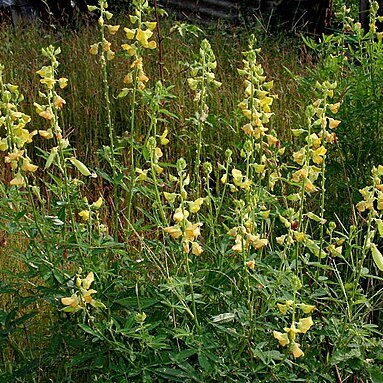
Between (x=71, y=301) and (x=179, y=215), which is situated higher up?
(x=179, y=215)

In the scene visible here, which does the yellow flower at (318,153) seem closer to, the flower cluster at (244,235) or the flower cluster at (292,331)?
the flower cluster at (244,235)

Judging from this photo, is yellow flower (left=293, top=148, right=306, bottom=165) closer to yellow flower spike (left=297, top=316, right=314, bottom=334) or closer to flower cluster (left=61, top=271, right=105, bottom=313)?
yellow flower spike (left=297, top=316, right=314, bottom=334)

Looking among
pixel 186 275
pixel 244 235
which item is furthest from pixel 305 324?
pixel 186 275

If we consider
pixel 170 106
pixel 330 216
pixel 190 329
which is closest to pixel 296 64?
pixel 170 106

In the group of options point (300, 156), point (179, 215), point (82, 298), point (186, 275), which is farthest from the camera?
point (186, 275)

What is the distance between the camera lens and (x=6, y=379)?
8.01ft

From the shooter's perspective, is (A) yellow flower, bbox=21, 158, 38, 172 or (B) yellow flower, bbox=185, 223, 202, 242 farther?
(A) yellow flower, bbox=21, 158, 38, 172

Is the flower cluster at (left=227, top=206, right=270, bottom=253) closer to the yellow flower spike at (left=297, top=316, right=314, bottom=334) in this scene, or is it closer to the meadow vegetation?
the meadow vegetation

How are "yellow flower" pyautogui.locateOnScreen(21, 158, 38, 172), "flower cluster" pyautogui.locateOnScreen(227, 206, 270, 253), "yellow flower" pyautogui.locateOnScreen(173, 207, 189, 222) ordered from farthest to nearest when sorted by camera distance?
"yellow flower" pyautogui.locateOnScreen(21, 158, 38, 172) < "flower cluster" pyautogui.locateOnScreen(227, 206, 270, 253) < "yellow flower" pyautogui.locateOnScreen(173, 207, 189, 222)

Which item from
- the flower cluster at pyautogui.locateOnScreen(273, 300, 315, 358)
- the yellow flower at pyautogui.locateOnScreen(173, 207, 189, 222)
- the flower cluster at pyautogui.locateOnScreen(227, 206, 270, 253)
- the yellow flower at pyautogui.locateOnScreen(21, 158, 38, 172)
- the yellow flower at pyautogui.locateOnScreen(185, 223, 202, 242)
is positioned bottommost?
the flower cluster at pyautogui.locateOnScreen(273, 300, 315, 358)

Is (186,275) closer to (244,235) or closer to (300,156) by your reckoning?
(244,235)

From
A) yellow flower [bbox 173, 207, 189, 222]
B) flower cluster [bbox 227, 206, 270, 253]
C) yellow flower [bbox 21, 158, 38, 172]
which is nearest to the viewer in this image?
yellow flower [bbox 173, 207, 189, 222]

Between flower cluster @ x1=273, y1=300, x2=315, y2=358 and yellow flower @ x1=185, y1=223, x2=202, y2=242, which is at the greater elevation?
yellow flower @ x1=185, y1=223, x2=202, y2=242

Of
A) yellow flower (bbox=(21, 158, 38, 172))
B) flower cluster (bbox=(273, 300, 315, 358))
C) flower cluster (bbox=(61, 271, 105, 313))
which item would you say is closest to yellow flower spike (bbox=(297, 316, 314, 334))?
flower cluster (bbox=(273, 300, 315, 358))
